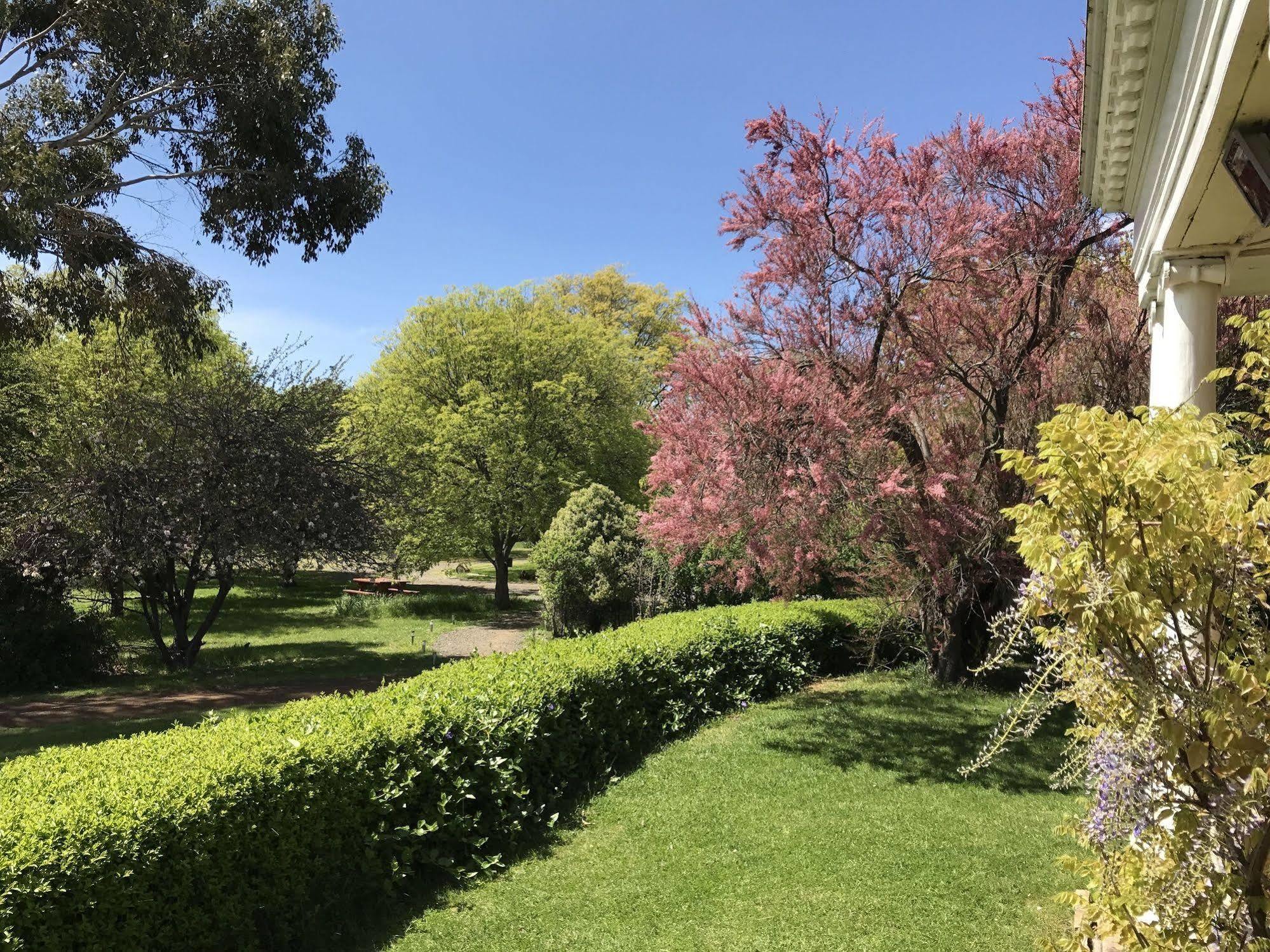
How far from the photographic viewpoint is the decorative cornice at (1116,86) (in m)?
3.29

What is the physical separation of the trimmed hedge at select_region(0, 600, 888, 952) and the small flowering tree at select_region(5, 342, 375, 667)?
7.11 meters

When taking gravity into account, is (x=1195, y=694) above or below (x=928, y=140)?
below

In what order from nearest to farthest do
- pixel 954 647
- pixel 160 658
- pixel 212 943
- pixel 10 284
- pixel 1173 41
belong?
pixel 1173 41
pixel 212 943
pixel 954 647
pixel 10 284
pixel 160 658

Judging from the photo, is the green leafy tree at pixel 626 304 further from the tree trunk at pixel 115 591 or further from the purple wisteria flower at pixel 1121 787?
the purple wisteria flower at pixel 1121 787

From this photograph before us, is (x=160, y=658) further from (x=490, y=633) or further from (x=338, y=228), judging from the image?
(x=338, y=228)

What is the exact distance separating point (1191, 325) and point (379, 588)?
25299 millimetres

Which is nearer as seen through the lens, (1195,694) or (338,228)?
(1195,694)

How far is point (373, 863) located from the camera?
472 cm

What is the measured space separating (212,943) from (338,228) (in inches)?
460

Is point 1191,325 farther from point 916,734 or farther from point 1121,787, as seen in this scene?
point 916,734

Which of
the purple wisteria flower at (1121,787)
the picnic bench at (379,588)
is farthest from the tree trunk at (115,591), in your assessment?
the purple wisteria flower at (1121,787)

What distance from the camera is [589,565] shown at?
15094 mm

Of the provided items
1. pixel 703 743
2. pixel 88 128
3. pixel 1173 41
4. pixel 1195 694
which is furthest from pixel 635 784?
pixel 88 128

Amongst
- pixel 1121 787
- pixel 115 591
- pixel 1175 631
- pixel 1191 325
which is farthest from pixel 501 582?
pixel 1175 631
